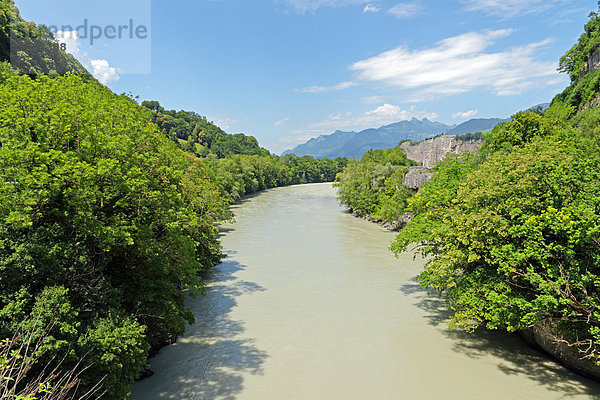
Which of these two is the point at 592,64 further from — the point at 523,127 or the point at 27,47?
the point at 27,47

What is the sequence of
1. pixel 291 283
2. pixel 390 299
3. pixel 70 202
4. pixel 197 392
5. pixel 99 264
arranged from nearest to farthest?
pixel 70 202
pixel 99 264
pixel 197 392
pixel 390 299
pixel 291 283

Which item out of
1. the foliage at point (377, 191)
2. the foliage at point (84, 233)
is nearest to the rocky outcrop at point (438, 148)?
the foliage at point (377, 191)

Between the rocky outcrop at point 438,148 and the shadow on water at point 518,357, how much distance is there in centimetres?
9139

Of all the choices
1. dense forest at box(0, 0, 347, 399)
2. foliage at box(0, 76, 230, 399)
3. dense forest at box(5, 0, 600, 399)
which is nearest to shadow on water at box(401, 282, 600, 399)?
dense forest at box(5, 0, 600, 399)

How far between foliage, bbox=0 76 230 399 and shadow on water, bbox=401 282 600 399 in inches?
428

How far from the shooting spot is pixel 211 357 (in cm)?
1316

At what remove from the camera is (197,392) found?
434 inches

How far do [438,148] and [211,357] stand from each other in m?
113

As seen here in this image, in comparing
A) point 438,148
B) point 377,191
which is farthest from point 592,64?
point 438,148

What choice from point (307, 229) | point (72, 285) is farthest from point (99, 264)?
point (307, 229)

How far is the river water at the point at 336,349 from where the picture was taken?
439 inches

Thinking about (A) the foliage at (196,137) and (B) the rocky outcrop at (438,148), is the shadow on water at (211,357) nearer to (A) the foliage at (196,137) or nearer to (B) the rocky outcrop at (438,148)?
(B) the rocky outcrop at (438,148)

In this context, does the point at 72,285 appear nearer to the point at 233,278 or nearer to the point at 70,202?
the point at 70,202

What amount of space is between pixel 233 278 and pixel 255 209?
3286 cm
